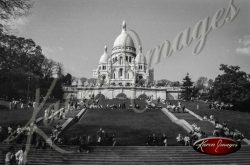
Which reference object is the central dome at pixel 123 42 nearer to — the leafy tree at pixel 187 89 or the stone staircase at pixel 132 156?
the leafy tree at pixel 187 89

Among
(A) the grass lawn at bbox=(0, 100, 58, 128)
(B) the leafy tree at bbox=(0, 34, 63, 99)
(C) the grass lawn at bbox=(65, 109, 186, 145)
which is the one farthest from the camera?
(B) the leafy tree at bbox=(0, 34, 63, 99)

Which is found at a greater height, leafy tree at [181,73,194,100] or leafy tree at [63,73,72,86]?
leafy tree at [63,73,72,86]

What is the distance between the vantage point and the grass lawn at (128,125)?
24742 mm

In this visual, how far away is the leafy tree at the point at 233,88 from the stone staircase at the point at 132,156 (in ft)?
79.8

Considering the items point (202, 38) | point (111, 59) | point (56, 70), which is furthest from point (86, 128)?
point (111, 59)

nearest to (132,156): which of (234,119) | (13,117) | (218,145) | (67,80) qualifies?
(218,145)

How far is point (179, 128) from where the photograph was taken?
28.0 metres

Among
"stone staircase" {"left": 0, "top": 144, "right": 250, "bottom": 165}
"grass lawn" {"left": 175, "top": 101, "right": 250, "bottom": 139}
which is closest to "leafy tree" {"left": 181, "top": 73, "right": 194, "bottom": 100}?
"grass lawn" {"left": 175, "top": 101, "right": 250, "bottom": 139}

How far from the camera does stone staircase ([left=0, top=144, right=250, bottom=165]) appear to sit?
19.0m

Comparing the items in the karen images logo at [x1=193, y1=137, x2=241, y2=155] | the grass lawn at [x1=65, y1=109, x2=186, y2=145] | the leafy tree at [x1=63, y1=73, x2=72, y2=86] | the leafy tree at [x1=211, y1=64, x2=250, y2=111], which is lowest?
the karen images logo at [x1=193, y1=137, x2=241, y2=155]

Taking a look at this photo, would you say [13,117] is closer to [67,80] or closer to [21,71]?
[21,71]

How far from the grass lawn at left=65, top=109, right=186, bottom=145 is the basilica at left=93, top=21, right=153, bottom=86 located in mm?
49863

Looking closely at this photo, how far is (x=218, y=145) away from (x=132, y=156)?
7131mm

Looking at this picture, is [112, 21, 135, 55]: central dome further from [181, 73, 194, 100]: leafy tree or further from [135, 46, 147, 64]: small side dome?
[181, 73, 194, 100]: leafy tree
